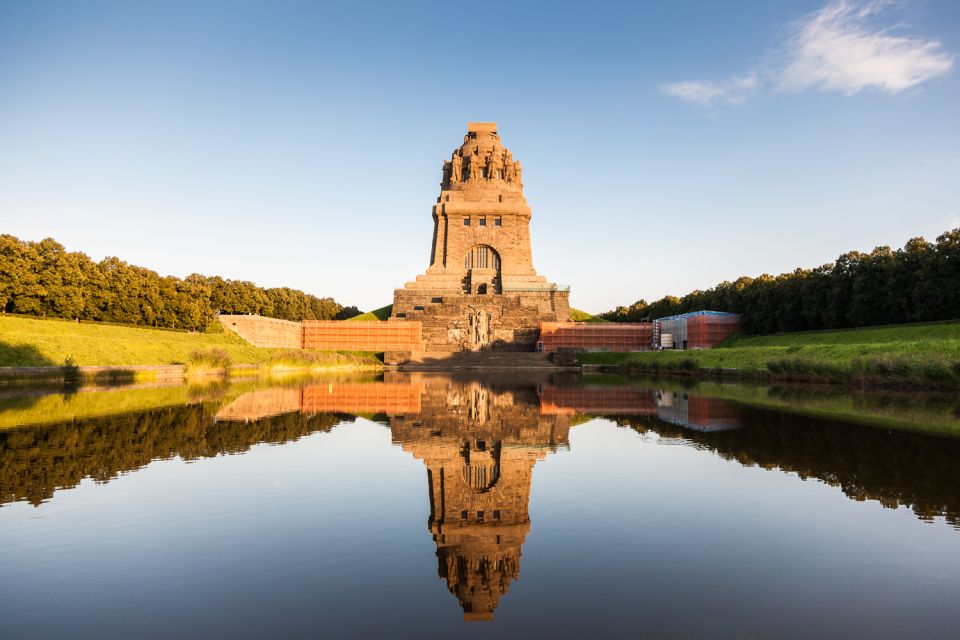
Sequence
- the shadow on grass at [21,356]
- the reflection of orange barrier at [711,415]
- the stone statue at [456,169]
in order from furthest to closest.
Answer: the stone statue at [456,169] → the shadow on grass at [21,356] → the reflection of orange barrier at [711,415]

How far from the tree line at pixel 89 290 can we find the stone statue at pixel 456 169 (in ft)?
119

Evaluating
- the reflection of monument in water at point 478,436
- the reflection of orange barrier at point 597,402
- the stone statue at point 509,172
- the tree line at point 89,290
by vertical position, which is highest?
the stone statue at point 509,172

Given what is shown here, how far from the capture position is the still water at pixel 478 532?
15.7 ft

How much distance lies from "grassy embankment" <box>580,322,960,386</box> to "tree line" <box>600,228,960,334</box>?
7.68 feet

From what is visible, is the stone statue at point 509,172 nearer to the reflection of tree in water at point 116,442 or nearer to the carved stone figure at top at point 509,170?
the carved stone figure at top at point 509,170

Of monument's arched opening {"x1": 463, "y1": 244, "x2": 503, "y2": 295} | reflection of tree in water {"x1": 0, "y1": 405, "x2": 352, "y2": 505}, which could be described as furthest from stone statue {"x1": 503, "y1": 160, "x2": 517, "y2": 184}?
reflection of tree in water {"x1": 0, "y1": 405, "x2": 352, "y2": 505}

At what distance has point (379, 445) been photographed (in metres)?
13.1

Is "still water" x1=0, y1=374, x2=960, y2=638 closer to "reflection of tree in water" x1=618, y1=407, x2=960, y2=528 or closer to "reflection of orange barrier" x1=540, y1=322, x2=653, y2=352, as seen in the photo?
"reflection of tree in water" x1=618, y1=407, x2=960, y2=528

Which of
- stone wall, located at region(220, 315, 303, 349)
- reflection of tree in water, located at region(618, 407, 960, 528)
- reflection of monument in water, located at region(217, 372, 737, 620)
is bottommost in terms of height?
reflection of monument in water, located at region(217, 372, 737, 620)

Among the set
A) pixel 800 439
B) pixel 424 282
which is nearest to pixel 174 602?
pixel 800 439

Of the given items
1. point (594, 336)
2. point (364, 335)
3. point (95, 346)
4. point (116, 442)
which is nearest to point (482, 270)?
point (594, 336)

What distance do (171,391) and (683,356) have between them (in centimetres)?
3589

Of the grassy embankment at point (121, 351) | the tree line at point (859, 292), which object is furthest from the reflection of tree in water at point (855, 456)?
the tree line at point (859, 292)

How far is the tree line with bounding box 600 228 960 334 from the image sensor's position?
4472 centimetres
